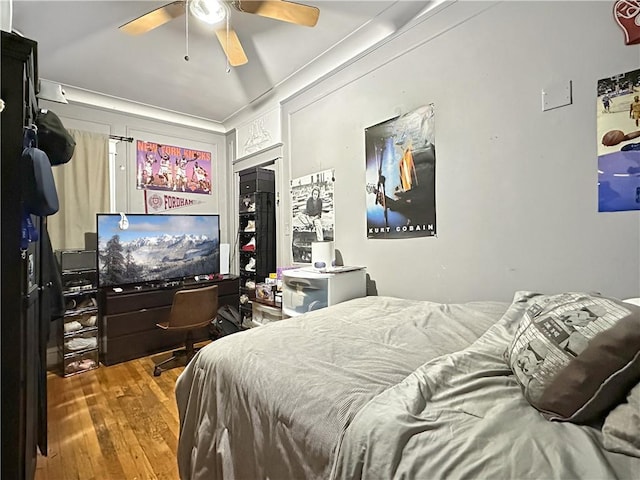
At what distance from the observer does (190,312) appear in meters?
2.91

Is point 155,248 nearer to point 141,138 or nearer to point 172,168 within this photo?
point 172,168

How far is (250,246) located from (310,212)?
108 cm

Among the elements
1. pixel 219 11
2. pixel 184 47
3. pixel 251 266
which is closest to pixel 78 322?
pixel 251 266

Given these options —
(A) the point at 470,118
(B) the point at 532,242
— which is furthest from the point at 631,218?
(A) the point at 470,118

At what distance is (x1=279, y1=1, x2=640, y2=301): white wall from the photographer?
1469 millimetres

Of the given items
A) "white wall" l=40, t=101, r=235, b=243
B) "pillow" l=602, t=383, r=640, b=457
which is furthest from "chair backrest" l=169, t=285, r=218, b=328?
"pillow" l=602, t=383, r=640, b=457

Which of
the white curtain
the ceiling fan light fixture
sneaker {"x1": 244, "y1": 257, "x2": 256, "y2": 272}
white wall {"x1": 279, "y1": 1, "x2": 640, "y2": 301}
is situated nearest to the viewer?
white wall {"x1": 279, "y1": 1, "x2": 640, "y2": 301}

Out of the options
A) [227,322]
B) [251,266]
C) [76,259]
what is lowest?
[227,322]

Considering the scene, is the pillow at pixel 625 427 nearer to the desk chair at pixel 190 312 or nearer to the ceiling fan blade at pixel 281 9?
the ceiling fan blade at pixel 281 9

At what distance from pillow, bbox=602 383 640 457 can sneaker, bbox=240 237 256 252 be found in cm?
328

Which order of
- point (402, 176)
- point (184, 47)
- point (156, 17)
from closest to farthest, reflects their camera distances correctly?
point (156, 17) < point (402, 176) < point (184, 47)

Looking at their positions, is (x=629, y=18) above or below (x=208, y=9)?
below

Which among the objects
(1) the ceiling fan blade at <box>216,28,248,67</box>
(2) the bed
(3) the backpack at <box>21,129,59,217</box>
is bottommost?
(2) the bed

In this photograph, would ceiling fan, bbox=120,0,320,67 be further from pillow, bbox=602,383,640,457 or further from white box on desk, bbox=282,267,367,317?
pillow, bbox=602,383,640,457
